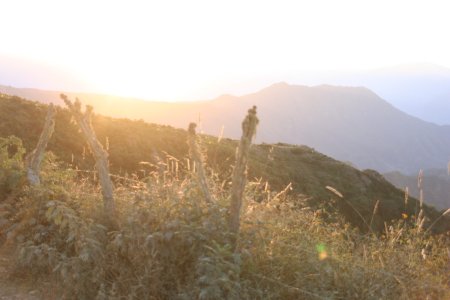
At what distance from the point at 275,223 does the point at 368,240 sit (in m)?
2.05

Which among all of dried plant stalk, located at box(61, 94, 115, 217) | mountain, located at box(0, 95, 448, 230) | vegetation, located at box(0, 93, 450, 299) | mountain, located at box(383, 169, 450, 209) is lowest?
mountain, located at box(383, 169, 450, 209)

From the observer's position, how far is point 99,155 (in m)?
6.95

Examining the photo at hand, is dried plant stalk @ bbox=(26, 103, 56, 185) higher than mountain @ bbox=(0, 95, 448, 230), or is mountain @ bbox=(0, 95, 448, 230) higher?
dried plant stalk @ bbox=(26, 103, 56, 185)

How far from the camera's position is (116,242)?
5.46 metres

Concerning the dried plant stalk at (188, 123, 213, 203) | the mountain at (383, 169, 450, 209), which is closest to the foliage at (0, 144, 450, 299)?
the dried plant stalk at (188, 123, 213, 203)

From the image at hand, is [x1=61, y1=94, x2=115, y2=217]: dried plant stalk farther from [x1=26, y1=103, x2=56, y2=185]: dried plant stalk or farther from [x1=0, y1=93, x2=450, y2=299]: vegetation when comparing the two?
[x1=26, y1=103, x2=56, y2=185]: dried plant stalk

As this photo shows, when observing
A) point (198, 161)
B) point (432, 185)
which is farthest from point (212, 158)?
point (432, 185)

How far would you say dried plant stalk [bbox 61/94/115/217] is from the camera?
647 centimetres

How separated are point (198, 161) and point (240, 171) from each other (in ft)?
2.44

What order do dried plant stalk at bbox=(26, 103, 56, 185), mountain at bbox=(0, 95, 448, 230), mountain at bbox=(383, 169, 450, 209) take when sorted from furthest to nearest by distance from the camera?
mountain at bbox=(383, 169, 450, 209) → mountain at bbox=(0, 95, 448, 230) → dried plant stalk at bbox=(26, 103, 56, 185)

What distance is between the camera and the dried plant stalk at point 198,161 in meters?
5.93

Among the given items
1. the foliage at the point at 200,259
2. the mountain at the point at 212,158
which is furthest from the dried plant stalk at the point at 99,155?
the mountain at the point at 212,158

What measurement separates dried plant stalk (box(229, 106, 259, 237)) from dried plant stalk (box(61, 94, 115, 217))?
1867 millimetres

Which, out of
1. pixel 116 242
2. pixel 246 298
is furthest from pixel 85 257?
pixel 246 298
